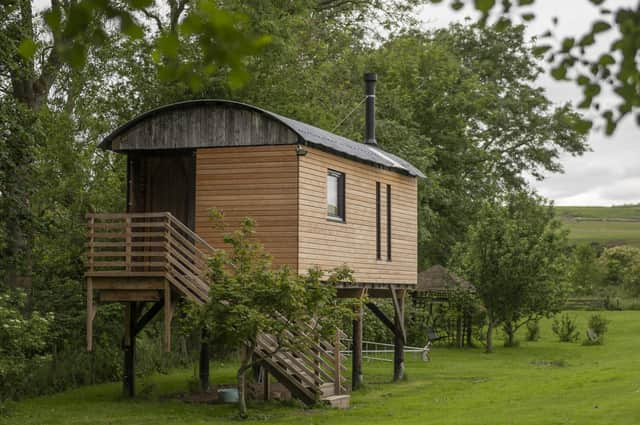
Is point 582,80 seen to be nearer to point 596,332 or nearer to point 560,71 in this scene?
point 560,71

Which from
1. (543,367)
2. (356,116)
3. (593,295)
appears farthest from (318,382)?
(593,295)

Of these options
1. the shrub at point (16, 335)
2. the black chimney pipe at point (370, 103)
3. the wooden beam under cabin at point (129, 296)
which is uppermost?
the black chimney pipe at point (370, 103)

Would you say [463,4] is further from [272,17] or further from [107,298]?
[272,17]

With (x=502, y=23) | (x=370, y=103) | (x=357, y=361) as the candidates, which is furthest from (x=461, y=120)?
(x=502, y=23)

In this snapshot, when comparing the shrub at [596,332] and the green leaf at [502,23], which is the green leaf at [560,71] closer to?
the green leaf at [502,23]

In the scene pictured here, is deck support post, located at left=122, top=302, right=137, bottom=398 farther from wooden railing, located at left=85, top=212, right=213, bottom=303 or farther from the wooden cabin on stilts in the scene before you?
wooden railing, located at left=85, top=212, right=213, bottom=303

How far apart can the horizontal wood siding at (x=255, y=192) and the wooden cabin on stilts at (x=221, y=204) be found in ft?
0.07

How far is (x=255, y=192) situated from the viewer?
820 inches

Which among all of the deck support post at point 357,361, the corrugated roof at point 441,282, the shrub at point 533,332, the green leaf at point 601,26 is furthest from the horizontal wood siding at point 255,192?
the shrub at point 533,332

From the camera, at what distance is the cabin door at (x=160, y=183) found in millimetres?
Answer: 21969

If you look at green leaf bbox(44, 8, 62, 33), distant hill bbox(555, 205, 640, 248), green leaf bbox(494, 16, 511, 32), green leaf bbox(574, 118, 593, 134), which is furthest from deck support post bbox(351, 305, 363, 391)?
distant hill bbox(555, 205, 640, 248)

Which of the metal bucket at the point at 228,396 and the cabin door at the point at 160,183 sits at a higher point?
the cabin door at the point at 160,183

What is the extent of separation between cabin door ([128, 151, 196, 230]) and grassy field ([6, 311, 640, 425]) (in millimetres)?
4183

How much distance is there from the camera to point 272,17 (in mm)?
31750
